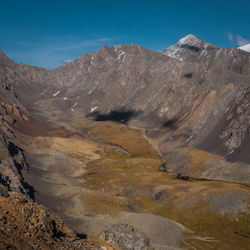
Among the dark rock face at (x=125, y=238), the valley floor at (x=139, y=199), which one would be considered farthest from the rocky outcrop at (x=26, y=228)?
the valley floor at (x=139, y=199)

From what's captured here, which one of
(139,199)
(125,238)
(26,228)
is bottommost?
(139,199)

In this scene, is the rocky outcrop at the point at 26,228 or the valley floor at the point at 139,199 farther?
the valley floor at the point at 139,199

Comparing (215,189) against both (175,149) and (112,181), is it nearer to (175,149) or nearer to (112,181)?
(112,181)

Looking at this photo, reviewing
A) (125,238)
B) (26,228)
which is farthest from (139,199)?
(26,228)

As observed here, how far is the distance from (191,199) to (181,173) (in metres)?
52.5

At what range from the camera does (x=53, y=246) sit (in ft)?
83.3

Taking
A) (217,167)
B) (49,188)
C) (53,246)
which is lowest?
(49,188)

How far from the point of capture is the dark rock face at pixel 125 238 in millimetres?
42375

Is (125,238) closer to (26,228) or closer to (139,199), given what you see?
(26,228)

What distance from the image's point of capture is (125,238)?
1700 inches

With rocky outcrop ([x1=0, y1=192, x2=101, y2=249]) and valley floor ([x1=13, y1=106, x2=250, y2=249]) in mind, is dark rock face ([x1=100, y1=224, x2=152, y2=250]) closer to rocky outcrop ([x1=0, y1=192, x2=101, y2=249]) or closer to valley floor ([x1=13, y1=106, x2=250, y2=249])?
rocky outcrop ([x1=0, y1=192, x2=101, y2=249])

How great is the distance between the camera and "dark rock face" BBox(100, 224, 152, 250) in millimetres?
42375

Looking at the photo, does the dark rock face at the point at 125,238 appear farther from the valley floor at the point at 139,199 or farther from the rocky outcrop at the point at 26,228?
the valley floor at the point at 139,199

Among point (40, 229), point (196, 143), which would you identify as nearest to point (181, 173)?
point (196, 143)
